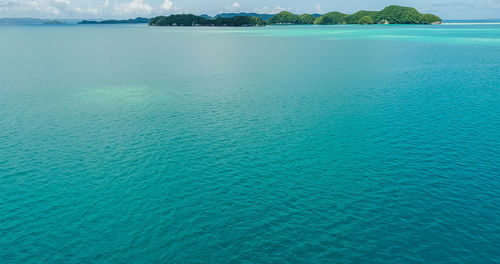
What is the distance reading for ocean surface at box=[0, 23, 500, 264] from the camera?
2912cm

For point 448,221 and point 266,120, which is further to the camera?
point 266,120

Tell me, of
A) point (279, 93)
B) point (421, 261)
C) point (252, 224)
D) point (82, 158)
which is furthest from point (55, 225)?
point (279, 93)

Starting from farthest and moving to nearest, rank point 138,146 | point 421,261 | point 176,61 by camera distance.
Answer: point 176,61 → point 138,146 → point 421,261

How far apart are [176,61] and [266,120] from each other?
290 feet

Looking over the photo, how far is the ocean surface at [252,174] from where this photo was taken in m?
29.1

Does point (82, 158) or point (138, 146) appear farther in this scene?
point (138, 146)

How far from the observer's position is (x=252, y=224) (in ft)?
105

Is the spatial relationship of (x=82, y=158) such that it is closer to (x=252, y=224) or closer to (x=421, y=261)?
(x=252, y=224)

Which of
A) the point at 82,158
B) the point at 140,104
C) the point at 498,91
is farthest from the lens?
the point at 498,91

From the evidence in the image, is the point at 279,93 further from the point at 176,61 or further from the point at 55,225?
the point at 176,61

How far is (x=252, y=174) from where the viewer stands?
41.5 m

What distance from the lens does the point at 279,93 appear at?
81875 mm

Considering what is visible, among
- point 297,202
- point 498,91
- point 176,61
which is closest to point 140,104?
point 297,202

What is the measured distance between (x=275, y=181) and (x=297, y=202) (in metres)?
5.08
